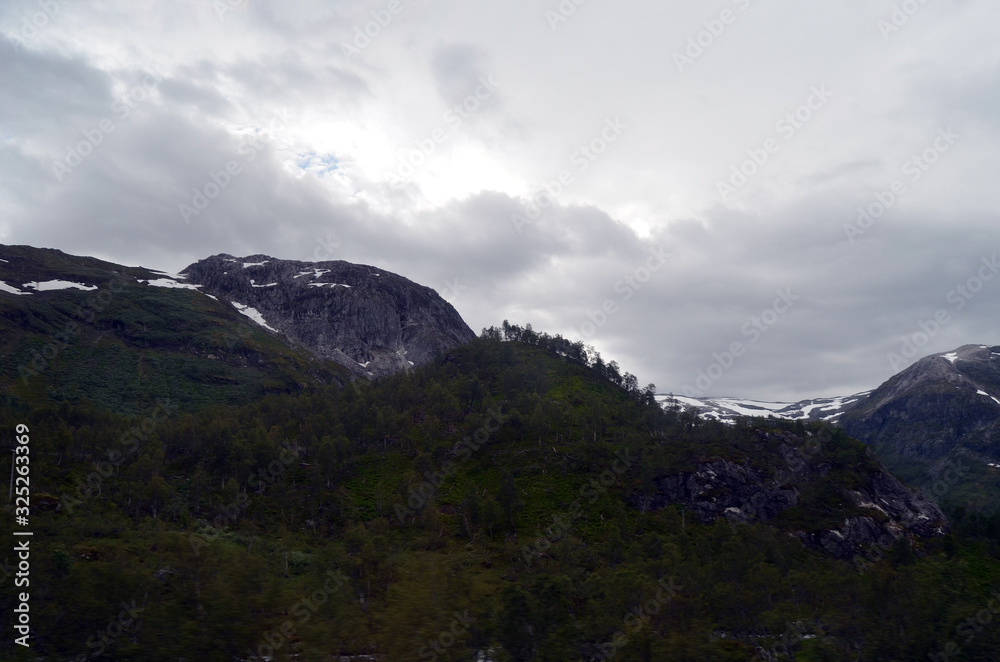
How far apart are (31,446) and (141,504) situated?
82.6 ft

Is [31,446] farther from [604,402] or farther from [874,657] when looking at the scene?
[604,402]

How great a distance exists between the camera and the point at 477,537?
3981 inches

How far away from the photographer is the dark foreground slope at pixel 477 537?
22.5 meters

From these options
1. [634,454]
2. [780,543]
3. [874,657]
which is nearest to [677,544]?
[780,543]

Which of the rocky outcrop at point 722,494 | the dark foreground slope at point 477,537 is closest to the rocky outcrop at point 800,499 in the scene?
the rocky outcrop at point 722,494

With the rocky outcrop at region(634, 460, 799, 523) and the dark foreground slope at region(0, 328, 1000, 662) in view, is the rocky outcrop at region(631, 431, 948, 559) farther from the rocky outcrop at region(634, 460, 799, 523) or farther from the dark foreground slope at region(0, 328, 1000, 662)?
the dark foreground slope at region(0, 328, 1000, 662)

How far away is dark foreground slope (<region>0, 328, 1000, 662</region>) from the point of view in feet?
73.8

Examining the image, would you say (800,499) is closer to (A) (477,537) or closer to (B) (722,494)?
(B) (722,494)

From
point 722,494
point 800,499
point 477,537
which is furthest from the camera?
point 800,499

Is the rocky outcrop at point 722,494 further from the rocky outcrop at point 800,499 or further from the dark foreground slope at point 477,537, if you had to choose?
the dark foreground slope at point 477,537

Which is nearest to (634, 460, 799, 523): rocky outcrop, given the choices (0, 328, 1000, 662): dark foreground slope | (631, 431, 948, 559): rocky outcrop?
(631, 431, 948, 559): rocky outcrop

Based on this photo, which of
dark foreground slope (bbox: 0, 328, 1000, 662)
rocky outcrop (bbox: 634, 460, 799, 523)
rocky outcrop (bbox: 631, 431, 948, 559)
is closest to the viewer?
dark foreground slope (bbox: 0, 328, 1000, 662)

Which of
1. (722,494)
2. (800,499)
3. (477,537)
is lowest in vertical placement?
(800,499)

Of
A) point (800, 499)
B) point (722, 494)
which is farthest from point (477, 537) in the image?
point (800, 499)
